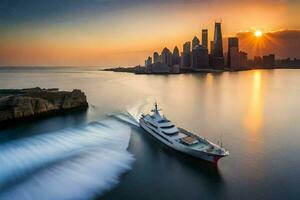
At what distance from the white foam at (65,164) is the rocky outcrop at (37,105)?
37.9ft

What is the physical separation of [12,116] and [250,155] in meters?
34.6

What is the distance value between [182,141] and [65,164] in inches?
437

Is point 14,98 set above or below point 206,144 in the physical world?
above

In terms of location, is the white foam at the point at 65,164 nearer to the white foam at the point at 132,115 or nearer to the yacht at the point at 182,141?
the yacht at the point at 182,141

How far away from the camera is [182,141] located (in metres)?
27.0

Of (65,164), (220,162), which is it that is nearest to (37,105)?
(65,164)

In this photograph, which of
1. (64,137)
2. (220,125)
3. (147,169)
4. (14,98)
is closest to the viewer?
(147,169)

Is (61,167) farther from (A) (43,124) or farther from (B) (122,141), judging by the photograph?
(A) (43,124)

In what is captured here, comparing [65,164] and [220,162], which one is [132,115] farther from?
[220,162]

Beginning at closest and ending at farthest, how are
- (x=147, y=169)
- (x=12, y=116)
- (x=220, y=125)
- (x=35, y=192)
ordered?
(x=35, y=192) < (x=147, y=169) < (x=220, y=125) < (x=12, y=116)

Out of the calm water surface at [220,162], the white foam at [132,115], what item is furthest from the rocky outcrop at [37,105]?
the white foam at [132,115]

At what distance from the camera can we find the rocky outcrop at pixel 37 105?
4272 cm

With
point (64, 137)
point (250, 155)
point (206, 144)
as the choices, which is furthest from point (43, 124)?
point (250, 155)

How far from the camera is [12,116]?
42438 mm
